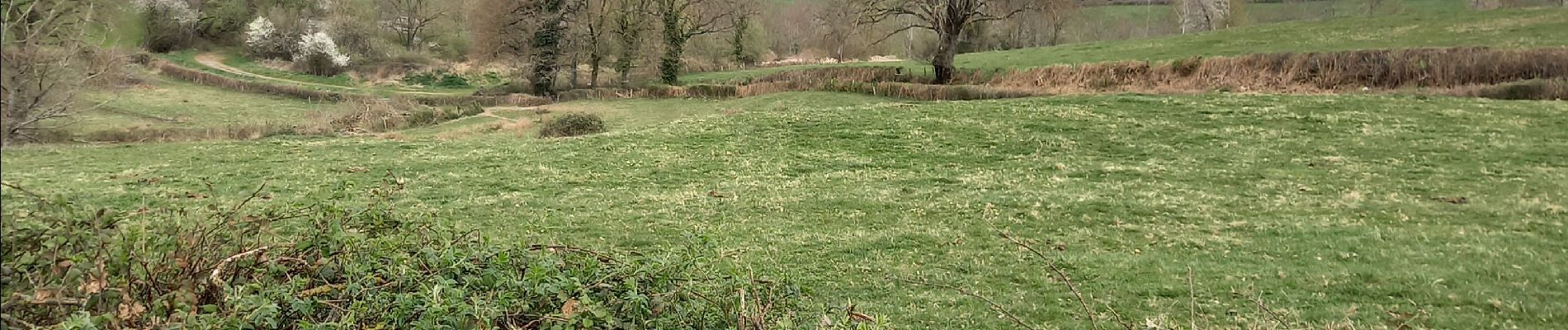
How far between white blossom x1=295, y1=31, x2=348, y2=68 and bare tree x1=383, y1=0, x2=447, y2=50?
7.38m

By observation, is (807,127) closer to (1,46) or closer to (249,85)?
(1,46)

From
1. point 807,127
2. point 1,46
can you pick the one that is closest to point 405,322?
point 1,46

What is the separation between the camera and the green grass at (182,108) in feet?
74.9

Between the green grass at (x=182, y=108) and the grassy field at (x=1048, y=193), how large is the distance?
8940 mm

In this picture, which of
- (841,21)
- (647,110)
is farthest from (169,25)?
(841,21)

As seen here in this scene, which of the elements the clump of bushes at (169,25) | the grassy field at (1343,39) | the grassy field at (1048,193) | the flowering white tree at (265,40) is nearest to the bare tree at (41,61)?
the grassy field at (1048,193)

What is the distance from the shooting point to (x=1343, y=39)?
25641 millimetres

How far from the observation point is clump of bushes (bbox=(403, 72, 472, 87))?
43031 mm

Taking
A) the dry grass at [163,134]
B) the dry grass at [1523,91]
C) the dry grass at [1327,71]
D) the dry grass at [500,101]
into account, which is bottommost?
the dry grass at [163,134]

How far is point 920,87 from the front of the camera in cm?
2348

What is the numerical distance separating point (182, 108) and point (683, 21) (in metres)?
19.0

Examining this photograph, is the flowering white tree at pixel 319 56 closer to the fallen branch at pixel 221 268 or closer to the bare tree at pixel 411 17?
the bare tree at pixel 411 17

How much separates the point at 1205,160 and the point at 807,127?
6.67 meters

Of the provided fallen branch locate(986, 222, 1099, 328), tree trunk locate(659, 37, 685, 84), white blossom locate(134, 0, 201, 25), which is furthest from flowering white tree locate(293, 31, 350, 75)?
fallen branch locate(986, 222, 1099, 328)
